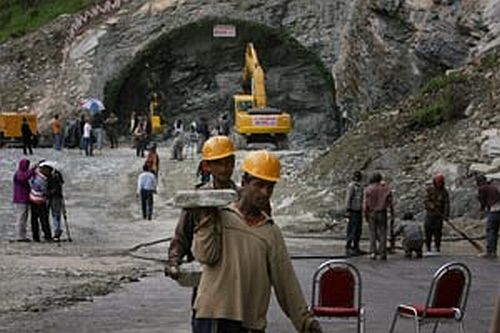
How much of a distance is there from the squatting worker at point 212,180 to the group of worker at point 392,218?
13.6m

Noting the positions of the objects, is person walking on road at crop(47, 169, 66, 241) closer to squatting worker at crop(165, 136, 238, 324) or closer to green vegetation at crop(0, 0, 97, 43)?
squatting worker at crop(165, 136, 238, 324)

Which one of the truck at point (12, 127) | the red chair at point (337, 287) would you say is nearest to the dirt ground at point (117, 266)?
the red chair at point (337, 287)

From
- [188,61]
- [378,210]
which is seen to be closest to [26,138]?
[188,61]

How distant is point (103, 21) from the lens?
61750 millimetres

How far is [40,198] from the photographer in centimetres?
2392

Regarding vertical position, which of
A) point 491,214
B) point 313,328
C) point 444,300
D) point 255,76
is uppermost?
point 255,76

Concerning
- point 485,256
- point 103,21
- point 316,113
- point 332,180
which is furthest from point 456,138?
point 103,21

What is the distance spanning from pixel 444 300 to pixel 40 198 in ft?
49.0

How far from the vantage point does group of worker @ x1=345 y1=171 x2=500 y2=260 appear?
69.2ft

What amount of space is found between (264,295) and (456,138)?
22.8 metres

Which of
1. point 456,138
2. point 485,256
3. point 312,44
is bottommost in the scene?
point 485,256

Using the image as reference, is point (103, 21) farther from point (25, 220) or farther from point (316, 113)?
point (25, 220)

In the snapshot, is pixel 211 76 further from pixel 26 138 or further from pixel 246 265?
pixel 246 265

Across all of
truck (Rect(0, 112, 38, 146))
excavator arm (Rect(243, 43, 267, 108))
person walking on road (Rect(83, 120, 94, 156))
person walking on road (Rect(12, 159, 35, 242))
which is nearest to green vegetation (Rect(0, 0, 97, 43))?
excavator arm (Rect(243, 43, 267, 108))
